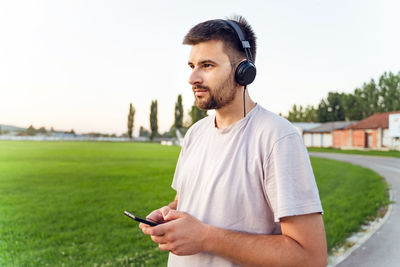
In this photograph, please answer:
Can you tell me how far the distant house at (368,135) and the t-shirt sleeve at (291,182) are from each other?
10877mm

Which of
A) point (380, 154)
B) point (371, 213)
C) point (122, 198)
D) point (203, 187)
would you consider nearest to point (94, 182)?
point (122, 198)

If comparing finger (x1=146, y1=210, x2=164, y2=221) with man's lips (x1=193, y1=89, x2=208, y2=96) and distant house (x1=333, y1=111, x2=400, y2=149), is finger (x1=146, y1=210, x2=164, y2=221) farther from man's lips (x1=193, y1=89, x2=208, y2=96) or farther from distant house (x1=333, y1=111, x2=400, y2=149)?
distant house (x1=333, y1=111, x2=400, y2=149)

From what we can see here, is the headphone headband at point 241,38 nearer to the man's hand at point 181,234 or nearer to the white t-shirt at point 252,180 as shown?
the white t-shirt at point 252,180

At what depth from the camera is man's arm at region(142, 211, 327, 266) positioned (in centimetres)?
88

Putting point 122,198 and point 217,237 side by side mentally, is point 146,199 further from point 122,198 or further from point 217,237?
point 217,237

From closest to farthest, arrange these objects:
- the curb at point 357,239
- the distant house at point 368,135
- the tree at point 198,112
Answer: the tree at point 198,112
the curb at point 357,239
the distant house at point 368,135

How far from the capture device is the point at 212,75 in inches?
41.7

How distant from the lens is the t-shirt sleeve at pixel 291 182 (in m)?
0.87

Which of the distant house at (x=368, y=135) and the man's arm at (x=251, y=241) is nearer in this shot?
the man's arm at (x=251, y=241)

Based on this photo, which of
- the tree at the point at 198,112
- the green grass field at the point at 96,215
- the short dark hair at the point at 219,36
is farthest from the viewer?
the green grass field at the point at 96,215

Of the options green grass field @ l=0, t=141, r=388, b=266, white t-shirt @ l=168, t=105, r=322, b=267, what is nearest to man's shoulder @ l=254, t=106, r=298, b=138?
white t-shirt @ l=168, t=105, r=322, b=267

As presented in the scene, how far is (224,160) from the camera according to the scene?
1.00m

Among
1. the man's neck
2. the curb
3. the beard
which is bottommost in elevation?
the curb

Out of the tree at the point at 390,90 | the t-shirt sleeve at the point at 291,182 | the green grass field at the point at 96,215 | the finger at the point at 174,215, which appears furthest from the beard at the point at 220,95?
the tree at the point at 390,90
